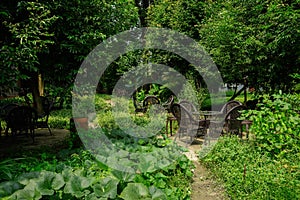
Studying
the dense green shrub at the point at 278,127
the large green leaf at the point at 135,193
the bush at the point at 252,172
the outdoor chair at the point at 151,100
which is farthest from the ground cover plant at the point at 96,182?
the outdoor chair at the point at 151,100

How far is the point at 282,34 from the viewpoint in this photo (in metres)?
6.48

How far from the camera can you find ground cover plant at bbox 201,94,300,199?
298 centimetres

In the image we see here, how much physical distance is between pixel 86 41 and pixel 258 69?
554 cm

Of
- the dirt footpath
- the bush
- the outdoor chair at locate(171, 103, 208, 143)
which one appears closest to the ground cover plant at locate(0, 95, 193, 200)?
the dirt footpath

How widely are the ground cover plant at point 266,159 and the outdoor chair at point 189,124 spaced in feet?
3.67

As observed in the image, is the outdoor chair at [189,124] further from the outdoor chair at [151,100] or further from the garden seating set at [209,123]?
the outdoor chair at [151,100]

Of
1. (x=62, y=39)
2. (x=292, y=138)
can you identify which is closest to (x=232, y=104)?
(x=292, y=138)

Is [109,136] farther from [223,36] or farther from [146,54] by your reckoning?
[146,54]

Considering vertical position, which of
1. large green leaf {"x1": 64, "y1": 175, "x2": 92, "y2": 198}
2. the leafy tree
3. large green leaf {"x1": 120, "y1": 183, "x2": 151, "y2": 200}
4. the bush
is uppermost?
the leafy tree

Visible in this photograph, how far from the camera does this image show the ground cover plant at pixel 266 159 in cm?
298

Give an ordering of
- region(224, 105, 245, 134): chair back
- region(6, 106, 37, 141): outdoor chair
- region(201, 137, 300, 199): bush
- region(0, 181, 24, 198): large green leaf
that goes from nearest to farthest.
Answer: region(0, 181, 24, 198): large green leaf
region(201, 137, 300, 199): bush
region(6, 106, 37, 141): outdoor chair
region(224, 105, 245, 134): chair back

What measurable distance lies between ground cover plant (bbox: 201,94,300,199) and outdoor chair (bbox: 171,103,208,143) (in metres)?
1.12

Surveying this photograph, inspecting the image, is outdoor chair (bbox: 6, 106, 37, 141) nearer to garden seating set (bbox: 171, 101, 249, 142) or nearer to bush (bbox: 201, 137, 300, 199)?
garden seating set (bbox: 171, 101, 249, 142)

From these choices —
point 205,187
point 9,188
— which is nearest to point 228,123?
point 205,187
